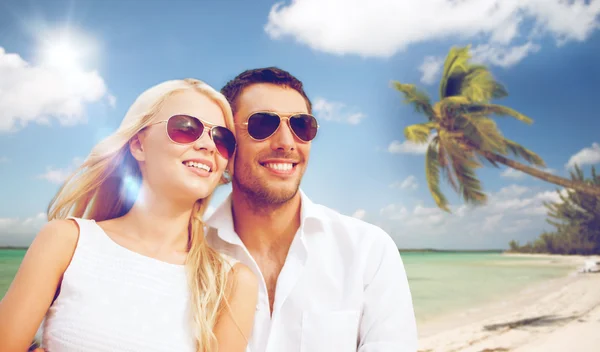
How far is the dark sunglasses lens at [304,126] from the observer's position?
275cm

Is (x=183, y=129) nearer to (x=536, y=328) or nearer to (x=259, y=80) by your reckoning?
(x=259, y=80)

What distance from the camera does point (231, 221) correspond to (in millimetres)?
2773

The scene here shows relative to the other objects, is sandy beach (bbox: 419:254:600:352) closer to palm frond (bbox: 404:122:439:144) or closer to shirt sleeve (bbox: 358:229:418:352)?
palm frond (bbox: 404:122:439:144)

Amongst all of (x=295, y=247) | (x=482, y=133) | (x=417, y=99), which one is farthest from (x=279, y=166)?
(x=417, y=99)

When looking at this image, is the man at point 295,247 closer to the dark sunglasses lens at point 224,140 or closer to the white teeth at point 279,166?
the white teeth at point 279,166

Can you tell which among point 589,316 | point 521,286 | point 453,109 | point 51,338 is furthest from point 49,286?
point 521,286

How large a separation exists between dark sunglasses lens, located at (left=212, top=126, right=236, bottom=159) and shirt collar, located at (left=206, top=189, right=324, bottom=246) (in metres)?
0.52

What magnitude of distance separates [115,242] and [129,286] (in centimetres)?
24

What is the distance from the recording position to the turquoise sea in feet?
82.3

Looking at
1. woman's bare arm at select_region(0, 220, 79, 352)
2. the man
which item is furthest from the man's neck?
woman's bare arm at select_region(0, 220, 79, 352)

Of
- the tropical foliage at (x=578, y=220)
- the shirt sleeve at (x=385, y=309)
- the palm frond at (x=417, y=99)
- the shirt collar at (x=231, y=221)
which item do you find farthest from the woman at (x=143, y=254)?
the tropical foliage at (x=578, y=220)

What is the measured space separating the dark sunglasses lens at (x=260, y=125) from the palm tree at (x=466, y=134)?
1636 centimetres

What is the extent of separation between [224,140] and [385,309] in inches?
47.8

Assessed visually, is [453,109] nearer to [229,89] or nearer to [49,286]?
[229,89]
